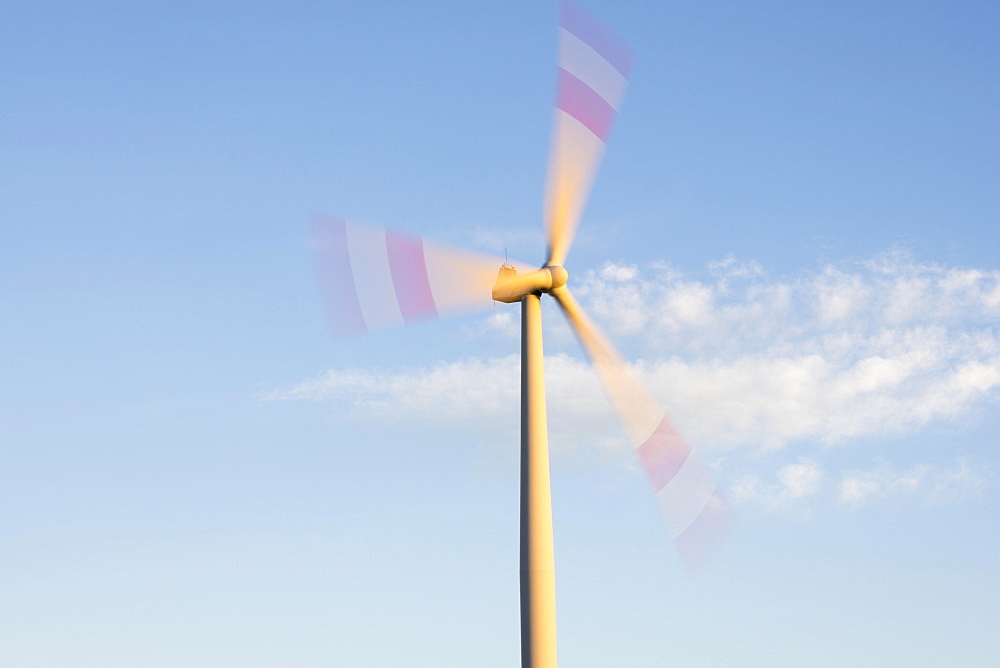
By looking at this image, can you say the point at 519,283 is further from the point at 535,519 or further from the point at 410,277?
the point at 535,519

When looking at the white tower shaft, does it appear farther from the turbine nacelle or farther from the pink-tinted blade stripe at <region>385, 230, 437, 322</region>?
the pink-tinted blade stripe at <region>385, 230, 437, 322</region>

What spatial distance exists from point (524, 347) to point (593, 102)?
637 cm

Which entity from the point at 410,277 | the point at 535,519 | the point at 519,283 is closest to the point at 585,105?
the point at 519,283

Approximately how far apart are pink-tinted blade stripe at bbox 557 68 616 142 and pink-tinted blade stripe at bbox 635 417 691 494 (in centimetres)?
744

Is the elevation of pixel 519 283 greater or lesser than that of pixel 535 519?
greater

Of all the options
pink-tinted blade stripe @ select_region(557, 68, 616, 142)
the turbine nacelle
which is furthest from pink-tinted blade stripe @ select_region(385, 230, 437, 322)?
pink-tinted blade stripe @ select_region(557, 68, 616, 142)

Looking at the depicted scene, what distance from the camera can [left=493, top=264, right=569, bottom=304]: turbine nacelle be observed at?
3212cm

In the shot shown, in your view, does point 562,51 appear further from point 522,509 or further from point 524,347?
point 522,509

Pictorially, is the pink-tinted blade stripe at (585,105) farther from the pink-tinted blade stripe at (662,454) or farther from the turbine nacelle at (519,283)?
the pink-tinted blade stripe at (662,454)

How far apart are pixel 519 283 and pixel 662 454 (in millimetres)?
5397

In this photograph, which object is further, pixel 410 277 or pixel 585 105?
pixel 585 105

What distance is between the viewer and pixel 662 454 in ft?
105

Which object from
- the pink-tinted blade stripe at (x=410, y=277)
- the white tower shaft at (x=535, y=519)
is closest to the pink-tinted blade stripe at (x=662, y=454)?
the white tower shaft at (x=535, y=519)

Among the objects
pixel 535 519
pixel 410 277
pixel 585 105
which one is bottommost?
pixel 535 519
